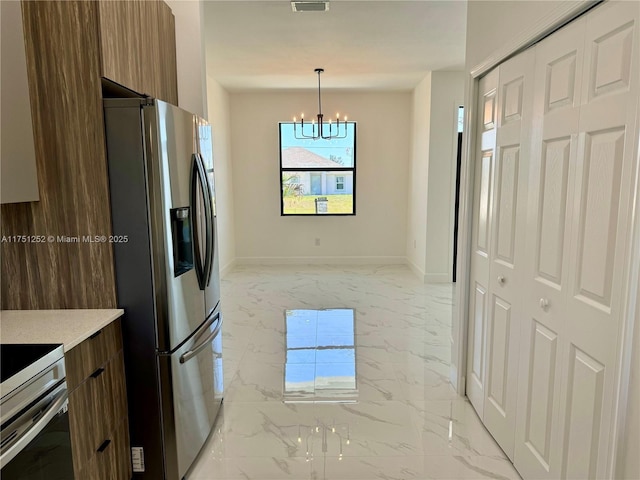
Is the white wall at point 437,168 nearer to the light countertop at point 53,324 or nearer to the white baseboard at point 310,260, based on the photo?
the white baseboard at point 310,260

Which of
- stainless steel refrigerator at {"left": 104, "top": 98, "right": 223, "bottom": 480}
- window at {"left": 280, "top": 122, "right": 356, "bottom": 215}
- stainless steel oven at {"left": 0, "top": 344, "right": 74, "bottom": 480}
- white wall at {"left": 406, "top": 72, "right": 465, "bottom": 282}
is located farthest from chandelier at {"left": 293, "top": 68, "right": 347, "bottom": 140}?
stainless steel oven at {"left": 0, "top": 344, "right": 74, "bottom": 480}

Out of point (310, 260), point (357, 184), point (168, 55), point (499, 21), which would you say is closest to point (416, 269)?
point (357, 184)

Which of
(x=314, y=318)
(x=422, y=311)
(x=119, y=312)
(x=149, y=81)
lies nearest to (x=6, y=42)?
(x=149, y=81)

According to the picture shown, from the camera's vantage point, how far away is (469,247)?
2605 mm

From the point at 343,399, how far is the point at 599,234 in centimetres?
192

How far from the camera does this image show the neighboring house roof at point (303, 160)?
6.75 metres

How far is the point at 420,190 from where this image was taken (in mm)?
5996

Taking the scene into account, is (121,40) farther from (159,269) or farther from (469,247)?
(469,247)

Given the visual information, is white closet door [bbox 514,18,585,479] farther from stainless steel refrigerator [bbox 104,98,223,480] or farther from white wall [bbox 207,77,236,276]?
white wall [bbox 207,77,236,276]

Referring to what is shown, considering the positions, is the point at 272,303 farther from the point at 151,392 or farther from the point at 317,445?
the point at 151,392

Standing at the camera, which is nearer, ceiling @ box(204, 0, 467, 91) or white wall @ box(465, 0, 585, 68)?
white wall @ box(465, 0, 585, 68)

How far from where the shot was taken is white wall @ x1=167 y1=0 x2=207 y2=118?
8.23 feet

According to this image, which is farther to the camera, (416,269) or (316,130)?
(316,130)

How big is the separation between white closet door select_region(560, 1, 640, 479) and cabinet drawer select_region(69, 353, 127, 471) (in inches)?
73.6
